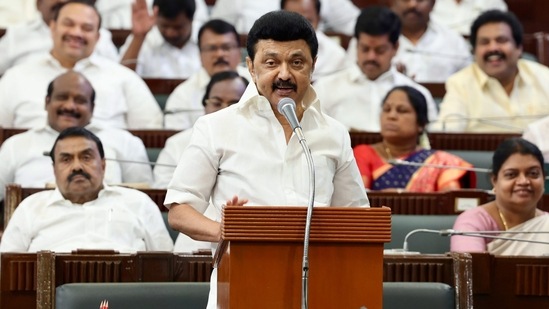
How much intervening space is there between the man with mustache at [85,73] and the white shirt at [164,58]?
0.55 metres

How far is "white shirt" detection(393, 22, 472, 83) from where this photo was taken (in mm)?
6145

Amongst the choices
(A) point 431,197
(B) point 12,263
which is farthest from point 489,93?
(B) point 12,263

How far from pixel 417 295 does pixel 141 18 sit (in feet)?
9.85

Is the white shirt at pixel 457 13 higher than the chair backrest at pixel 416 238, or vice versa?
the white shirt at pixel 457 13

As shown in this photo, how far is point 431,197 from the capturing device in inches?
165

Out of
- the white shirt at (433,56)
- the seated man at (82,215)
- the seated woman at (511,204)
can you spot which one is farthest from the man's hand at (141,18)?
the seated woman at (511,204)

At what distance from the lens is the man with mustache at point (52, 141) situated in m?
4.70

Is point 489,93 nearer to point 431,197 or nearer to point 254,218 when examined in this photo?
point 431,197

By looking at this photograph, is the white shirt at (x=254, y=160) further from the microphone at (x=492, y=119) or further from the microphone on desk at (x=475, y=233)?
the microphone at (x=492, y=119)

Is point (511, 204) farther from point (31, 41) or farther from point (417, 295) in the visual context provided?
point (31, 41)

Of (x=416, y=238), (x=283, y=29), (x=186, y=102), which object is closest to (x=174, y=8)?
(x=186, y=102)

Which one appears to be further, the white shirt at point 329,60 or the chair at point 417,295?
the white shirt at point 329,60

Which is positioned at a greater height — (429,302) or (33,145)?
(33,145)

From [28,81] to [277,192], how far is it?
301 cm
